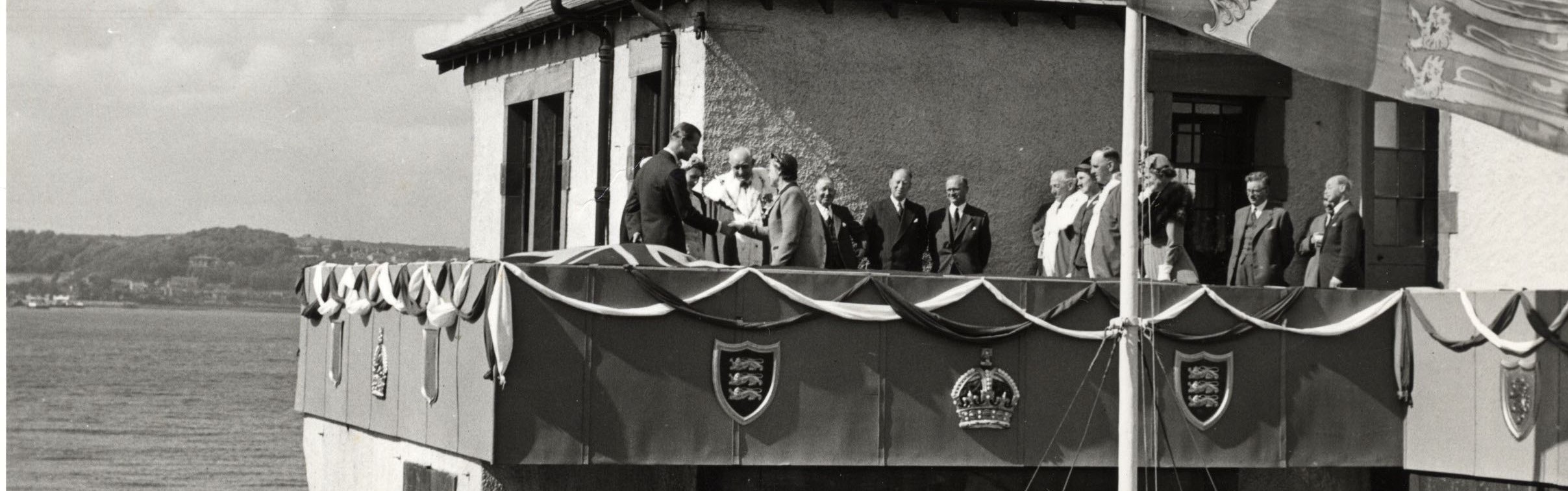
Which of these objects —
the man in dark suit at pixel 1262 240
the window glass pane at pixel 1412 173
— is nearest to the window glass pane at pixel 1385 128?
the window glass pane at pixel 1412 173

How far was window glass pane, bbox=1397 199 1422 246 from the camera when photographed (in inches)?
749

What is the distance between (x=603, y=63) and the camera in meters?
19.2

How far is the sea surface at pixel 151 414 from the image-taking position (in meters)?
54.4

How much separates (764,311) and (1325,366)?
410 centimetres

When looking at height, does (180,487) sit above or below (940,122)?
below

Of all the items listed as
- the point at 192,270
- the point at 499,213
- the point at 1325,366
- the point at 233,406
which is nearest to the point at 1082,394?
the point at 1325,366

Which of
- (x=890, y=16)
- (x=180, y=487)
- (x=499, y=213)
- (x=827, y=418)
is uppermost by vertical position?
(x=890, y=16)

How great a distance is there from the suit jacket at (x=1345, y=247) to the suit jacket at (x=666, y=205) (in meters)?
4.40

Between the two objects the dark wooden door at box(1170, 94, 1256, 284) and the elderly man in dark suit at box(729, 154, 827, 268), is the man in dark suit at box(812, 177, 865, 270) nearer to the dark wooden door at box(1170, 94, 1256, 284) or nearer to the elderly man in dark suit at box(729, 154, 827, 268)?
the elderly man in dark suit at box(729, 154, 827, 268)

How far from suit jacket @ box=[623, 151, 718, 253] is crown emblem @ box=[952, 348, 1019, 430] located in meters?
2.00

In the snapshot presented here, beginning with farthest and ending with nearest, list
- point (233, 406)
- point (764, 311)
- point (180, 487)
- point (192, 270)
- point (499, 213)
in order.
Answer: point (192, 270), point (233, 406), point (180, 487), point (499, 213), point (764, 311)

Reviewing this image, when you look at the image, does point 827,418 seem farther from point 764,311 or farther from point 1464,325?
point 1464,325

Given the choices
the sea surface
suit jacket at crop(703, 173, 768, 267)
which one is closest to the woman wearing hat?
suit jacket at crop(703, 173, 768, 267)

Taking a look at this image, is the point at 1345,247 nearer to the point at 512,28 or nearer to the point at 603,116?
the point at 603,116
